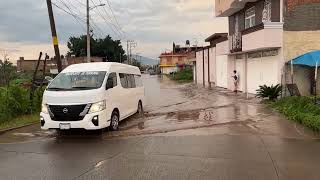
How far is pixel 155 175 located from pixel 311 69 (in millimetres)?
15973

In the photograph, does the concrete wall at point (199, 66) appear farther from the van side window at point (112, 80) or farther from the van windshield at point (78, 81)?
the van windshield at point (78, 81)

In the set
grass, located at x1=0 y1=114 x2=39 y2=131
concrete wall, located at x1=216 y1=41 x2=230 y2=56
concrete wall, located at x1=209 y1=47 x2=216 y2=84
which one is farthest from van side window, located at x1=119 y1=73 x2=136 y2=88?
concrete wall, located at x1=209 y1=47 x2=216 y2=84

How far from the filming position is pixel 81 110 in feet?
39.3

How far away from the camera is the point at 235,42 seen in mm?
28438

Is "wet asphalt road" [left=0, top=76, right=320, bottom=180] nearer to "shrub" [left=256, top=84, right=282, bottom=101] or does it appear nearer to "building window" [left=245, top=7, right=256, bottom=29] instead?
"shrub" [left=256, top=84, right=282, bottom=101]

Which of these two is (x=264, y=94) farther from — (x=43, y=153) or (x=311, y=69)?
Answer: (x=43, y=153)

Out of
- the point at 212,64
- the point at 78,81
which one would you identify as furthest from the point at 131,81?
the point at 212,64

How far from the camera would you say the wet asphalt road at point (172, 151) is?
7879 mm

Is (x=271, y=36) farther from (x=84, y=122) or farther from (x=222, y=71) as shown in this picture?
(x=222, y=71)

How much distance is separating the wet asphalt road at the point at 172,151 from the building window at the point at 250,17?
507 inches

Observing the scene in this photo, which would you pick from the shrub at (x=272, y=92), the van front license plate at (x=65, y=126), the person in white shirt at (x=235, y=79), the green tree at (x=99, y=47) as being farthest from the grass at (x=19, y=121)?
the green tree at (x=99, y=47)

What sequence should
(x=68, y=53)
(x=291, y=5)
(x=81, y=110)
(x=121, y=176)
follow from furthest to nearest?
(x=68, y=53), (x=291, y=5), (x=81, y=110), (x=121, y=176)

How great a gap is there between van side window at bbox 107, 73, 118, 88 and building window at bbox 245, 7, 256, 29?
15227 mm

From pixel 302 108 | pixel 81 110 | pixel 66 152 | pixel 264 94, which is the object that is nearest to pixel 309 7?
pixel 264 94
